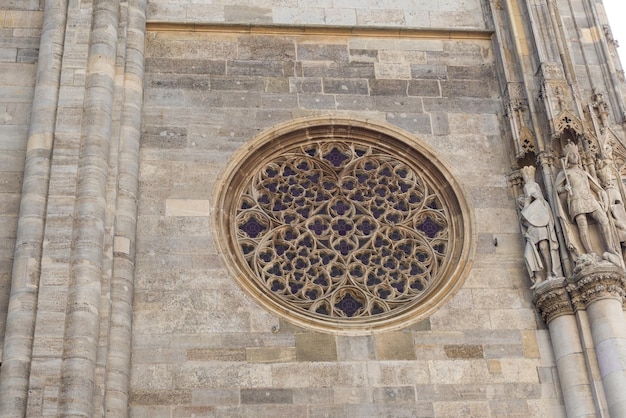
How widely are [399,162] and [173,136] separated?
11.3 ft

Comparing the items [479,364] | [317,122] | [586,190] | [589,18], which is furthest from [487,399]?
[589,18]

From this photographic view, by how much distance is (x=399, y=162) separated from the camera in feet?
54.0

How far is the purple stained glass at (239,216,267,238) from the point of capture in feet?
51.0

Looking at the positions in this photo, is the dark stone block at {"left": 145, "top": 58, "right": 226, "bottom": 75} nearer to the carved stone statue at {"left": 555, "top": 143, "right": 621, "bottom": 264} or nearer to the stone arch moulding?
the stone arch moulding

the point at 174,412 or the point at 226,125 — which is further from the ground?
the point at 226,125

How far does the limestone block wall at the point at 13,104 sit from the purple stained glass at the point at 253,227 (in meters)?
3.18

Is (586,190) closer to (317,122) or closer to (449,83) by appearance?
(449,83)

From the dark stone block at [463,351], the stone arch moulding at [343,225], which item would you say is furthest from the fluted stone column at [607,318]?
the stone arch moulding at [343,225]

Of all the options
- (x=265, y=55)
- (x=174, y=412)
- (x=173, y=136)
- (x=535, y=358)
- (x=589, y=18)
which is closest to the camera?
(x=174, y=412)

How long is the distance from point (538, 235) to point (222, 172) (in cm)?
460

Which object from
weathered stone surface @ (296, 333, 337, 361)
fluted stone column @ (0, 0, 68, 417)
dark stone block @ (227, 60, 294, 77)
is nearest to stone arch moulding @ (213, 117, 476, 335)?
weathered stone surface @ (296, 333, 337, 361)

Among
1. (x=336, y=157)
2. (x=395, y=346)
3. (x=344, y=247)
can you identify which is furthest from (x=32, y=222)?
(x=395, y=346)

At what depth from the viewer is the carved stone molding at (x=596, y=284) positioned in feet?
47.1

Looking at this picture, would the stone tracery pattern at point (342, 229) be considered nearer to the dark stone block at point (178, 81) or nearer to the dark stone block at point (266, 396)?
the dark stone block at point (266, 396)
